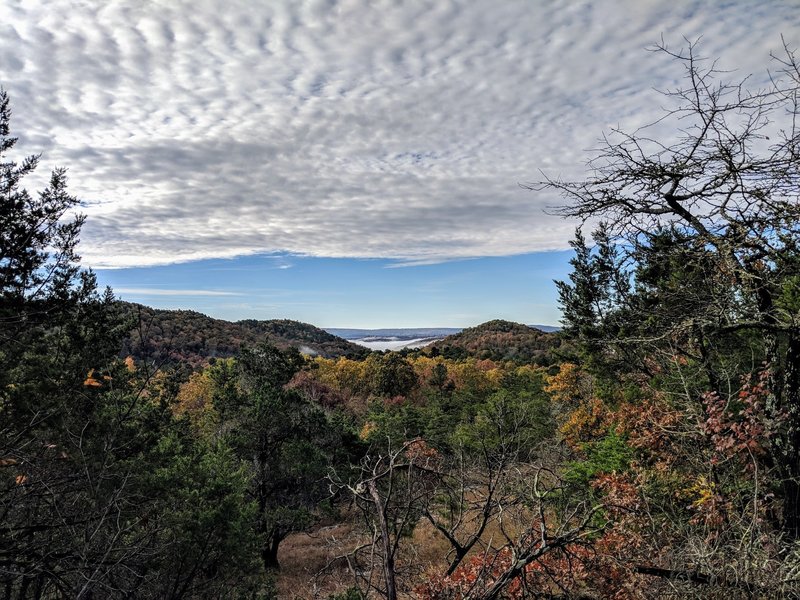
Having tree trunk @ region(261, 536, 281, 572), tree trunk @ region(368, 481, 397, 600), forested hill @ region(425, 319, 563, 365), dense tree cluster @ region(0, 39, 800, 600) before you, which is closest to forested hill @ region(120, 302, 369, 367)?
dense tree cluster @ region(0, 39, 800, 600)

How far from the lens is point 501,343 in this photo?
104 metres

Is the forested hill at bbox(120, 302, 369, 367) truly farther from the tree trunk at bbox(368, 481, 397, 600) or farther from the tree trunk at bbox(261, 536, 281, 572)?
the tree trunk at bbox(368, 481, 397, 600)

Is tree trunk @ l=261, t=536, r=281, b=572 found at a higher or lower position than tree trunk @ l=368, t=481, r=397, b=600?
lower

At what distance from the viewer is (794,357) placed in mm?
5941

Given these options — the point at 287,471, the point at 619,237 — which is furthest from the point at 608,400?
the point at 619,237

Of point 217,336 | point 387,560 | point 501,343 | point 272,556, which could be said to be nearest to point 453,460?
point 387,560

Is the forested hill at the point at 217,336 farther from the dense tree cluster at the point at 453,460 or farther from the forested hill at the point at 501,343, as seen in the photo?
the forested hill at the point at 501,343

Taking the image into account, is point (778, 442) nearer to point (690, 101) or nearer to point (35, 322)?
point (690, 101)

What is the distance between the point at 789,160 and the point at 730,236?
1.08 m

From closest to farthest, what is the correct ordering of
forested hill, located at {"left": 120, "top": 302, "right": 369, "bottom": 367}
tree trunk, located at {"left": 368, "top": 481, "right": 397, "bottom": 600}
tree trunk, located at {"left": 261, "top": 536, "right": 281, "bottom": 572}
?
tree trunk, located at {"left": 368, "top": 481, "right": 397, "bottom": 600}
tree trunk, located at {"left": 261, "top": 536, "right": 281, "bottom": 572}
forested hill, located at {"left": 120, "top": 302, "right": 369, "bottom": 367}

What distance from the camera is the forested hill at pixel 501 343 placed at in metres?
84.8

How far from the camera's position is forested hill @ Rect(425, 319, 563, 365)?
278 ft

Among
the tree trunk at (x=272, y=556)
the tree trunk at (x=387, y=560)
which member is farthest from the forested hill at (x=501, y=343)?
the tree trunk at (x=387, y=560)

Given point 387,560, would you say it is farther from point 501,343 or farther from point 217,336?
point 501,343
